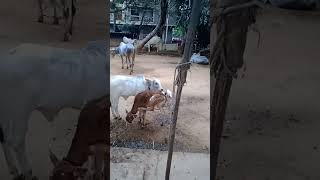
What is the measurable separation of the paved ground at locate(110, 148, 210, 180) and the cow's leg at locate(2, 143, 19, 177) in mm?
678

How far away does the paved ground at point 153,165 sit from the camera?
95.5 inches

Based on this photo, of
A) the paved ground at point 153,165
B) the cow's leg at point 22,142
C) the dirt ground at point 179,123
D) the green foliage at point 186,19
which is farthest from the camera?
the dirt ground at point 179,123

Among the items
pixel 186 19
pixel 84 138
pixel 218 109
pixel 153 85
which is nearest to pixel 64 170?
pixel 84 138

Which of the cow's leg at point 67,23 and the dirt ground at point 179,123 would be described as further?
the dirt ground at point 179,123

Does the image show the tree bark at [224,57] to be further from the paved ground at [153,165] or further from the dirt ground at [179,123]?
the dirt ground at [179,123]

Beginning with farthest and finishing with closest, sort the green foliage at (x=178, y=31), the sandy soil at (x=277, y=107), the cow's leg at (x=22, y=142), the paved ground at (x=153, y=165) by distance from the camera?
the green foliage at (x=178, y=31)
the paved ground at (x=153, y=165)
the cow's leg at (x=22, y=142)
the sandy soil at (x=277, y=107)

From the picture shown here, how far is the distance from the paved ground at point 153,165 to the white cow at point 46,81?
0.77m

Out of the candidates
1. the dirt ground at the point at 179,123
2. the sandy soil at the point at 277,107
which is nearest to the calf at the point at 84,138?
the sandy soil at the point at 277,107

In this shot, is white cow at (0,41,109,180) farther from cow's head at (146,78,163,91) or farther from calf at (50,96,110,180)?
cow's head at (146,78,163,91)

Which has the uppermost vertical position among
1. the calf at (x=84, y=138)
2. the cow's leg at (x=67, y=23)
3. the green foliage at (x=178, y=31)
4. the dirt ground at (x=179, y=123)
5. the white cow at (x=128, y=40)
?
the cow's leg at (x=67, y=23)

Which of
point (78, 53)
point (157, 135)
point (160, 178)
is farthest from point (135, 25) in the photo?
point (78, 53)

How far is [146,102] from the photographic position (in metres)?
3.55

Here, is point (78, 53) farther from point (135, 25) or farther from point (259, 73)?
point (135, 25)

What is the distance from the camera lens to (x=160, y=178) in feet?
7.84
